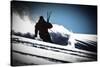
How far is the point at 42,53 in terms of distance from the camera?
79.0 inches

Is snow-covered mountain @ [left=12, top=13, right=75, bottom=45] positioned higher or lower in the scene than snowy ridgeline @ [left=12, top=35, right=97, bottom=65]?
higher

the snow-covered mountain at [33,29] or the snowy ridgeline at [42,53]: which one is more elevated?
the snow-covered mountain at [33,29]

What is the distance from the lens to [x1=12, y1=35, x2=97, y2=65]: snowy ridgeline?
1.92m

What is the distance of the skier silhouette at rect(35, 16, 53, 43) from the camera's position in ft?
6.54

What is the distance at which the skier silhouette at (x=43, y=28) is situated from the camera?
1.99 meters

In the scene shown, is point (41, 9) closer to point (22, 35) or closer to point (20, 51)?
point (22, 35)

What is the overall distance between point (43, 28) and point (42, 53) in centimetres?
30

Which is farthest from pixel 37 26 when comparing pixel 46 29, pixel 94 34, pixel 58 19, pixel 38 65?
pixel 94 34

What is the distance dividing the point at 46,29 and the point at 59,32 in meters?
0.17

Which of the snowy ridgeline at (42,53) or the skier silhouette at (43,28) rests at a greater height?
the skier silhouette at (43,28)

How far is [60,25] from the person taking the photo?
207cm

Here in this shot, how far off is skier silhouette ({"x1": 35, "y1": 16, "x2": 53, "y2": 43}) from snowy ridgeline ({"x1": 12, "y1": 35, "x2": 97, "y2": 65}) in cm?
6

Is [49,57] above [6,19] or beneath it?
beneath

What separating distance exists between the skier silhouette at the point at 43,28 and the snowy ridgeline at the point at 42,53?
0.21 ft
